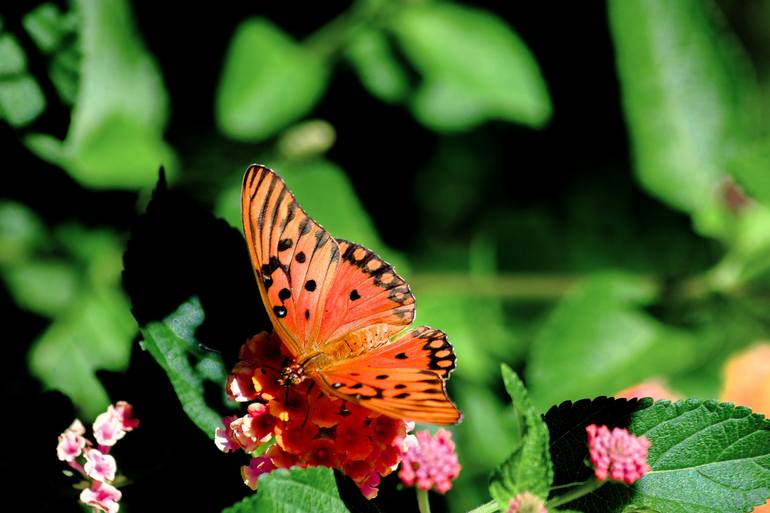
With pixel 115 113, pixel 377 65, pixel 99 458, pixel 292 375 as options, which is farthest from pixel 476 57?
pixel 99 458

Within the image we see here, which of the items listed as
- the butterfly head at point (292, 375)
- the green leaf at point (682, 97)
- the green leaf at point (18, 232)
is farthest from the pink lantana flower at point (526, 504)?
the green leaf at point (18, 232)

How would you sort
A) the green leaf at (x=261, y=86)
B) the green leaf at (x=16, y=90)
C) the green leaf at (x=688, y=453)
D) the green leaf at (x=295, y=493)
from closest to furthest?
the green leaf at (x=295, y=493), the green leaf at (x=688, y=453), the green leaf at (x=16, y=90), the green leaf at (x=261, y=86)

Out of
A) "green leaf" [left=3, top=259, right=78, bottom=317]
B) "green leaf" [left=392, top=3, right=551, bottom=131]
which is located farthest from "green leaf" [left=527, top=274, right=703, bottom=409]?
"green leaf" [left=3, top=259, right=78, bottom=317]

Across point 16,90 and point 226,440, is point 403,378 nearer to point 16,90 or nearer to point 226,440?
point 226,440

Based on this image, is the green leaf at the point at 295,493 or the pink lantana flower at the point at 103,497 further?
the pink lantana flower at the point at 103,497

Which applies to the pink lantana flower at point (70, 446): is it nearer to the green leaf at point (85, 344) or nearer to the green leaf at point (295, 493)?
the green leaf at point (295, 493)

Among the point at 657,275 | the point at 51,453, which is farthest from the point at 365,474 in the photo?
the point at 657,275
